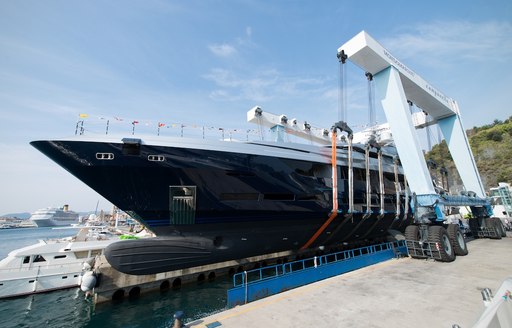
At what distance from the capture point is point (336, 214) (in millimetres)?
13180

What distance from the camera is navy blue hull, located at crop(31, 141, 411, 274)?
9469 millimetres

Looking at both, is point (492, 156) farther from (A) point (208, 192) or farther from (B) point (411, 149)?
(A) point (208, 192)

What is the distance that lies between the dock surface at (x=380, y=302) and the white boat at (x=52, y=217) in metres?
98.1

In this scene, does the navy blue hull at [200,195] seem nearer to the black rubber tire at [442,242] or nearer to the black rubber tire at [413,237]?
the black rubber tire at [413,237]

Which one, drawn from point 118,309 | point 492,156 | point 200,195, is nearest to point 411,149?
point 200,195

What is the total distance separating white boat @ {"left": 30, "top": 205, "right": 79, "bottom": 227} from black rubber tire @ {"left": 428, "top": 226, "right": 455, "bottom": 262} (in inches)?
3953

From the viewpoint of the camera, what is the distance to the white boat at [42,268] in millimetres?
12461

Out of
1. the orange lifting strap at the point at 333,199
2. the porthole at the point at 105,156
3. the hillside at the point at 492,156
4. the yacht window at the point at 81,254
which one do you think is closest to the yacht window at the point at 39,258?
the yacht window at the point at 81,254

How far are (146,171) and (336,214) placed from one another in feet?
32.3

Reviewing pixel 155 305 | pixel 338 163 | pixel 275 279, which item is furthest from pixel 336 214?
pixel 155 305

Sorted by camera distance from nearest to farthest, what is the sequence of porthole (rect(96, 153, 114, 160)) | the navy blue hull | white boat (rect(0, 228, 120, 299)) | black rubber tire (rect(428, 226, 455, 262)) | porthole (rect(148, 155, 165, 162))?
porthole (rect(96, 153, 114, 160)) < the navy blue hull < porthole (rect(148, 155, 165, 162)) < black rubber tire (rect(428, 226, 455, 262)) < white boat (rect(0, 228, 120, 299))

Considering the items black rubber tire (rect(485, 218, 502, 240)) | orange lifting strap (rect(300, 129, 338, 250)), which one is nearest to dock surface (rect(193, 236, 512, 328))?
orange lifting strap (rect(300, 129, 338, 250))

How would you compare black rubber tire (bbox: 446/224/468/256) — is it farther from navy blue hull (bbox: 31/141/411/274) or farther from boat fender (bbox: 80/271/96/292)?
boat fender (bbox: 80/271/96/292)

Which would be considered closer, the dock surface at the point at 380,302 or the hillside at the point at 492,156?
the dock surface at the point at 380,302
